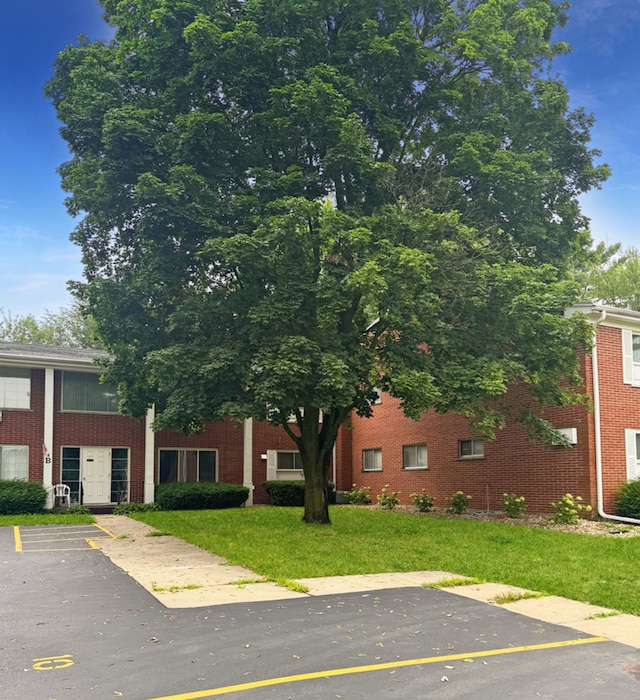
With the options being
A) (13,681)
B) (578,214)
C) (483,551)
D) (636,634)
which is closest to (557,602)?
(636,634)

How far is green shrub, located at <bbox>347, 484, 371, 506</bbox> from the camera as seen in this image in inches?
1021

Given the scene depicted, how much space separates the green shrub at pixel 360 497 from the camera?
2594 centimetres

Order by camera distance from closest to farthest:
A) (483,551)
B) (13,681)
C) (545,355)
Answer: (13,681)
(483,551)
(545,355)

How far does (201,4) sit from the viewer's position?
15.5 meters

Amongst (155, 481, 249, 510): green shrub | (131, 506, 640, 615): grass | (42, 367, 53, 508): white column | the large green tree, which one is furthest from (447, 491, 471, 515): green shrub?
(42, 367, 53, 508): white column

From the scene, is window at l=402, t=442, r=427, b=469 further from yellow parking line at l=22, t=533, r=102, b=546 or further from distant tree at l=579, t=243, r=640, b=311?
distant tree at l=579, t=243, r=640, b=311

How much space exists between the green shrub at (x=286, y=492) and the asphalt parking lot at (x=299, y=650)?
16.1m

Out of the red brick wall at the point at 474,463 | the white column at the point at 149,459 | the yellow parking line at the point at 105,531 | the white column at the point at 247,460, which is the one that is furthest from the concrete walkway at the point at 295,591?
the white column at the point at 247,460

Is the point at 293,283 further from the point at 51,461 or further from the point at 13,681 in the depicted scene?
the point at 51,461

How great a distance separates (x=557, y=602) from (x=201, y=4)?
44.6 feet

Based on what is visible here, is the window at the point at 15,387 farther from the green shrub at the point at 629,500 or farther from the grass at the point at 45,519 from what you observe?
the green shrub at the point at 629,500

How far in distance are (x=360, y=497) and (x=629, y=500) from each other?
1055 cm

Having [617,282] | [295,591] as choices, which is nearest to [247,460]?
[295,591]

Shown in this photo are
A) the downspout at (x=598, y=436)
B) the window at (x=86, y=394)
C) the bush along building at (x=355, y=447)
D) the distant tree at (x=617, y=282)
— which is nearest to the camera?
the downspout at (x=598, y=436)
